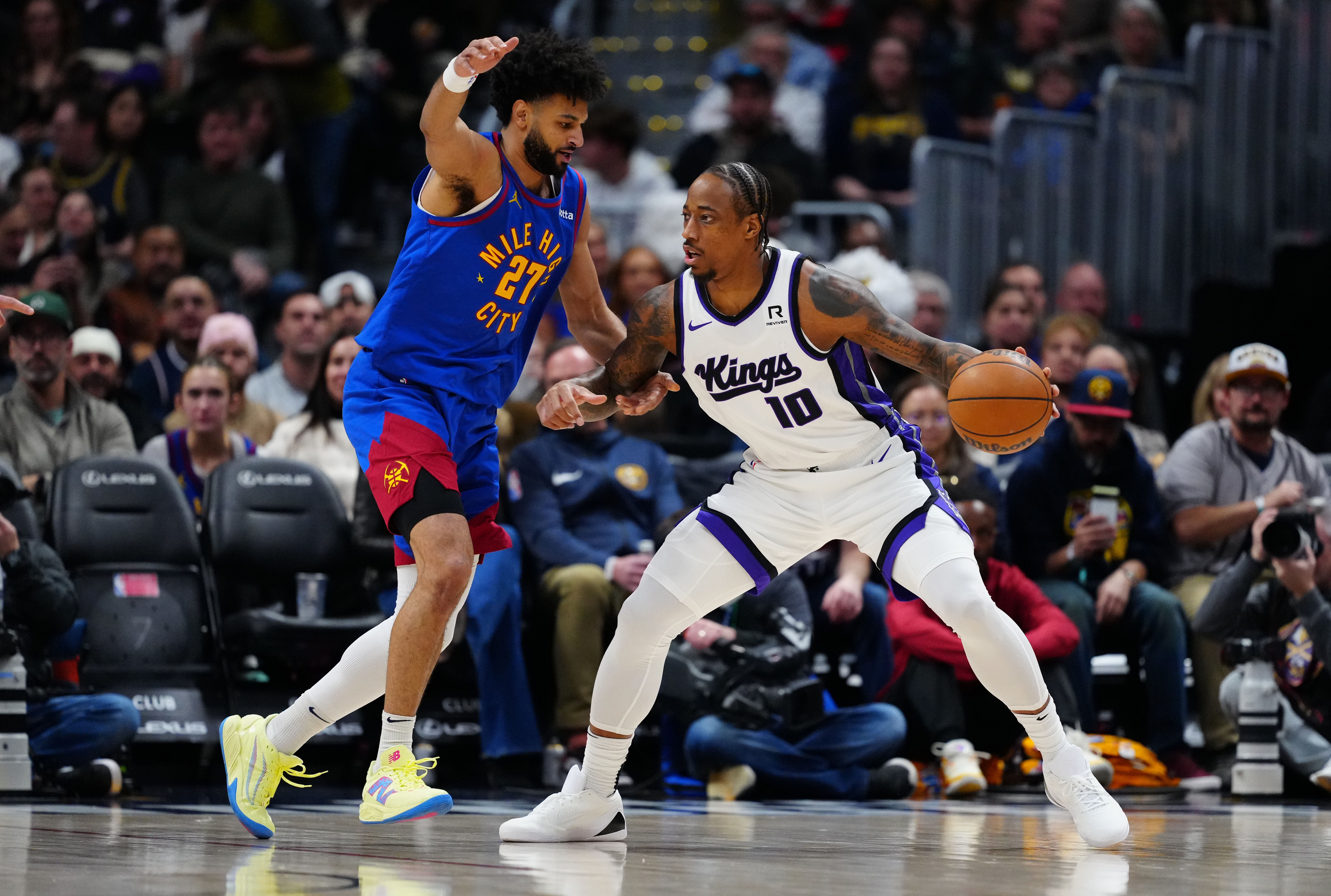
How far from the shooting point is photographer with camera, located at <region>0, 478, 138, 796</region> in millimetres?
7488

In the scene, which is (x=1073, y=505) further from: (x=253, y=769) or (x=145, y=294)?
(x=145, y=294)

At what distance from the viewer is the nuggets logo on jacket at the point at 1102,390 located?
897cm

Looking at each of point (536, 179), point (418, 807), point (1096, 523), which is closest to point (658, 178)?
point (1096, 523)

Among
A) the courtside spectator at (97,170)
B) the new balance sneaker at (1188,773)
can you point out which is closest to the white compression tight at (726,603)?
the new balance sneaker at (1188,773)

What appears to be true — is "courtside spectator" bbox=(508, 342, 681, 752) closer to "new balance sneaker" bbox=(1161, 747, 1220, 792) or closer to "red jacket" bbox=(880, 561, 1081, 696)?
"red jacket" bbox=(880, 561, 1081, 696)

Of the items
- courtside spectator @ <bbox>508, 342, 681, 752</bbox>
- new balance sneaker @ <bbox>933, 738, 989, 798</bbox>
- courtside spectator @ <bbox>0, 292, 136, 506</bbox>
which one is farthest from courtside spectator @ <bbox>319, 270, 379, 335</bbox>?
new balance sneaker @ <bbox>933, 738, 989, 798</bbox>

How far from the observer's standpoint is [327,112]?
1292cm

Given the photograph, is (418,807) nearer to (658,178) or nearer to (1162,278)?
(658,178)

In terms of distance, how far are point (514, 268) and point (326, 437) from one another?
369cm

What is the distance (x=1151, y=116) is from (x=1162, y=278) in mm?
1073

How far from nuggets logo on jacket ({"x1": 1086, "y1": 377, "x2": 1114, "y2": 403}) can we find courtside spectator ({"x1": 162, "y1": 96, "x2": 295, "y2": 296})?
5379mm

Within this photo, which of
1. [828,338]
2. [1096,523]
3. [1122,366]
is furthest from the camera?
[1122,366]

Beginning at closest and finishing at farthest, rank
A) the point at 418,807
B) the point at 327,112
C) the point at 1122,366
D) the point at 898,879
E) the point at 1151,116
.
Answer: the point at 898,879 → the point at 418,807 → the point at 1122,366 → the point at 1151,116 → the point at 327,112

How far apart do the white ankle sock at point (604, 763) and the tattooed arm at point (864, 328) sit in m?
1.41
